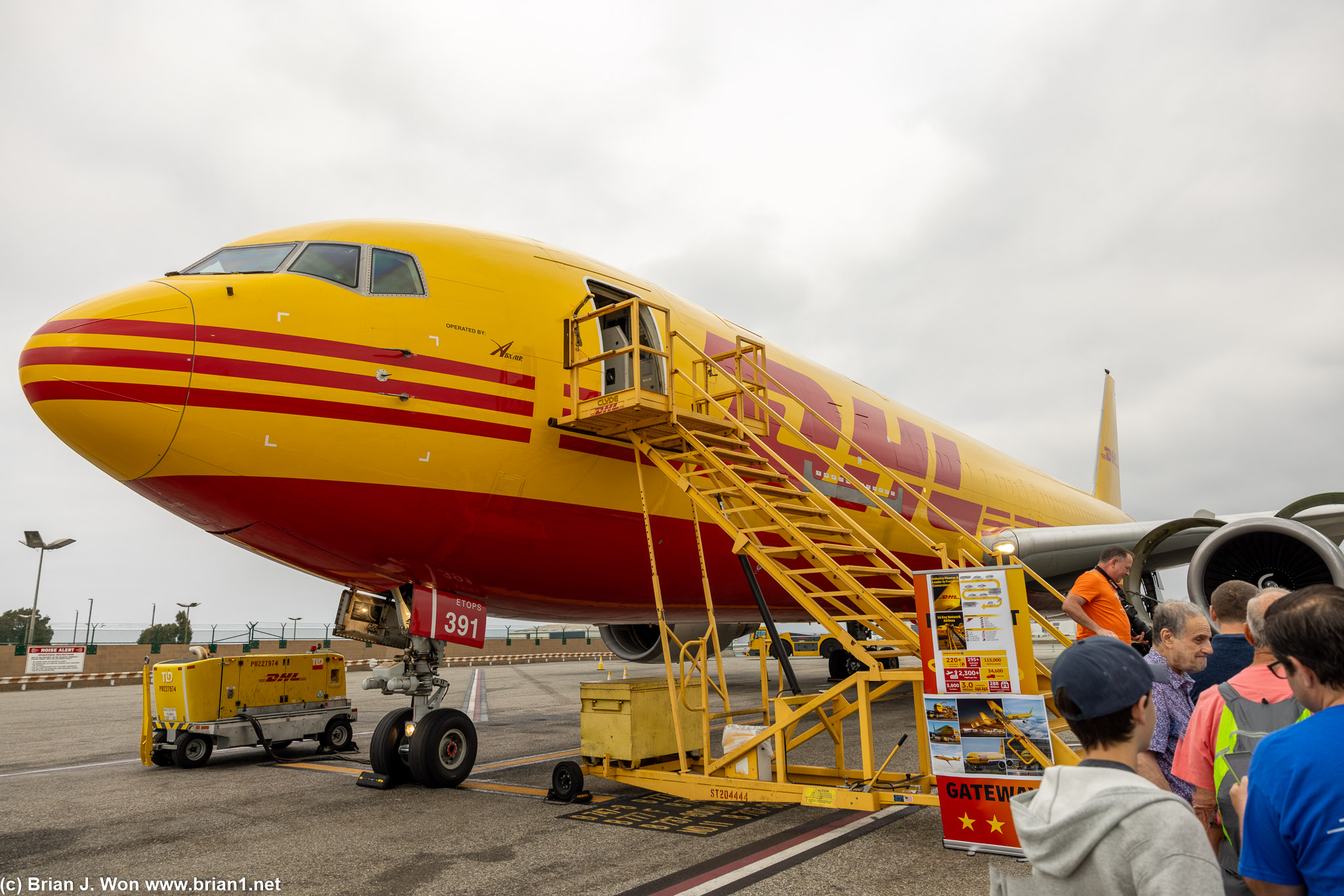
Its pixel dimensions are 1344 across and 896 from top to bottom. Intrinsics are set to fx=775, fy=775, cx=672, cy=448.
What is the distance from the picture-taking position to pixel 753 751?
600 centimetres

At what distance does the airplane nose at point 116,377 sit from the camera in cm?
538

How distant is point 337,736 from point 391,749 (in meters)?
3.77

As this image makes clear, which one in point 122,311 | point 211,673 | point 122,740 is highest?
point 122,311

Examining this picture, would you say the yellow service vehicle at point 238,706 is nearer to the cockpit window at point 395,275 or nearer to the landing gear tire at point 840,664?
the cockpit window at point 395,275

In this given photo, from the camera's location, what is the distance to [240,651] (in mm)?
32625

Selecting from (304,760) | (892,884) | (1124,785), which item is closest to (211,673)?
(304,760)

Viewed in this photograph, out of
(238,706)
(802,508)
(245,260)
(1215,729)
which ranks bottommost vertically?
(238,706)

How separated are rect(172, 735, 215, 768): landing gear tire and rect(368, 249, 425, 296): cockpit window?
6477 millimetres

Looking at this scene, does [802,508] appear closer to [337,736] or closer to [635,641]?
[635,641]

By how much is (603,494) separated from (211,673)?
5821 millimetres

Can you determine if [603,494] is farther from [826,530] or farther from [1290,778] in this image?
[1290,778]

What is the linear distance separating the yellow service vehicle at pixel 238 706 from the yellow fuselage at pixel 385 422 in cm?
382

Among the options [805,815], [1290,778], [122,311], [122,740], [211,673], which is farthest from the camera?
[122,740]

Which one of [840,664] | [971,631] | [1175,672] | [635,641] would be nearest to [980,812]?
[971,631]
